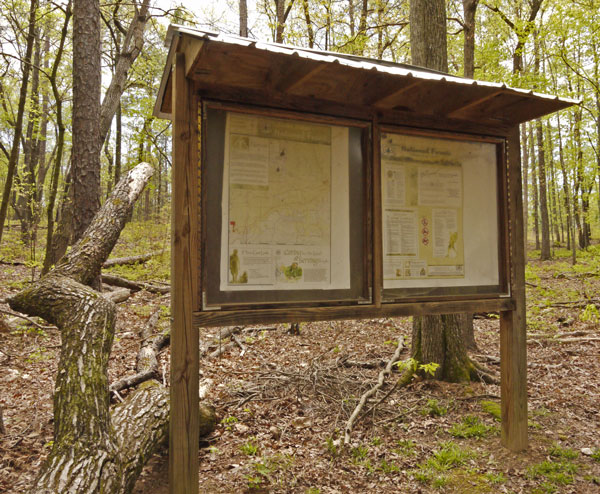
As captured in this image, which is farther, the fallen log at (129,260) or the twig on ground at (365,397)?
the fallen log at (129,260)

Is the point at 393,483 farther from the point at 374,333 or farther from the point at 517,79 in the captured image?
the point at 517,79

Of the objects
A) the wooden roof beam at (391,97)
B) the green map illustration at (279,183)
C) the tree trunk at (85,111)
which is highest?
the tree trunk at (85,111)

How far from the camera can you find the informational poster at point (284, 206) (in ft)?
8.36

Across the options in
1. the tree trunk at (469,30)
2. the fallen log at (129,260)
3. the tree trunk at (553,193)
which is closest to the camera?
the tree trunk at (469,30)

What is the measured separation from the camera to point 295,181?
2721 millimetres

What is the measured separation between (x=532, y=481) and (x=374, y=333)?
4058 millimetres

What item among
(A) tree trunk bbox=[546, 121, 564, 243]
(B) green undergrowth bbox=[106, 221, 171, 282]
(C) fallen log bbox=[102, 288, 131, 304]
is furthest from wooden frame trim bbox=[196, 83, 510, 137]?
(A) tree trunk bbox=[546, 121, 564, 243]

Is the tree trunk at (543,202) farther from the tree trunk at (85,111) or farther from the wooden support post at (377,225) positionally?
the wooden support post at (377,225)

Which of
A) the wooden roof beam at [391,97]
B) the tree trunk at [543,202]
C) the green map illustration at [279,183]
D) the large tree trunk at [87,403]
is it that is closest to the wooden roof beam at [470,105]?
the wooden roof beam at [391,97]

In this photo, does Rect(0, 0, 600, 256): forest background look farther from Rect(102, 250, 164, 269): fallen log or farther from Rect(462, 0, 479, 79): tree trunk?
Rect(102, 250, 164, 269): fallen log

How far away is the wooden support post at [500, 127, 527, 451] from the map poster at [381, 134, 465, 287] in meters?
0.51

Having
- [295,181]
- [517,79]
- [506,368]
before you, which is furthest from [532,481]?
[517,79]

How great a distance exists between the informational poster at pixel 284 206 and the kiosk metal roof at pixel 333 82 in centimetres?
22

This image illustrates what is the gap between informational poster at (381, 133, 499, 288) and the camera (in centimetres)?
304
